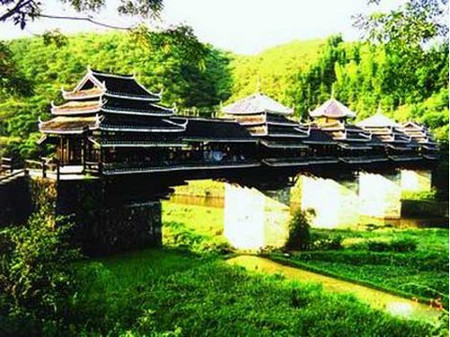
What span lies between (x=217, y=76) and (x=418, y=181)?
23.5 m

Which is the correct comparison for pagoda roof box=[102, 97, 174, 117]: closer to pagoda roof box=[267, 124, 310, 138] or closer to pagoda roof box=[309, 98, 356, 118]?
pagoda roof box=[267, 124, 310, 138]

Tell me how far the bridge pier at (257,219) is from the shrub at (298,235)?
24cm

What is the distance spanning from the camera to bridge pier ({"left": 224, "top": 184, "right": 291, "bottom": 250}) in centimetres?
1725

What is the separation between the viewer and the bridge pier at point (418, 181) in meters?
31.8

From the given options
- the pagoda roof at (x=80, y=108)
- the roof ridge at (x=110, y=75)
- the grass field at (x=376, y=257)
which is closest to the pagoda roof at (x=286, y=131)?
the grass field at (x=376, y=257)

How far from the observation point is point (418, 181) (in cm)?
3222

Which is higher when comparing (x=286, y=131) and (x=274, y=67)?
(x=274, y=67)

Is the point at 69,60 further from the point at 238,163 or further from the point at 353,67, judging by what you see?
the point at 353,67

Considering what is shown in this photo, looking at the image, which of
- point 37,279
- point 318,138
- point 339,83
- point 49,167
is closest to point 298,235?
point 318,138

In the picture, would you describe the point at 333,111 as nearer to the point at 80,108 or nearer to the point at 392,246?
the point at 392,246

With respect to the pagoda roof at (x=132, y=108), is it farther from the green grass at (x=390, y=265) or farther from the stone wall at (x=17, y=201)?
the green grass at (x=390, y=265)

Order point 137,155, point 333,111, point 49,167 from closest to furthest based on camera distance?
1. point 49,167
2. point 137,155
3. point 333,111

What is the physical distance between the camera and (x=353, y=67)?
42.3 metres

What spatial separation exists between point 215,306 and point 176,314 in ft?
2.80
